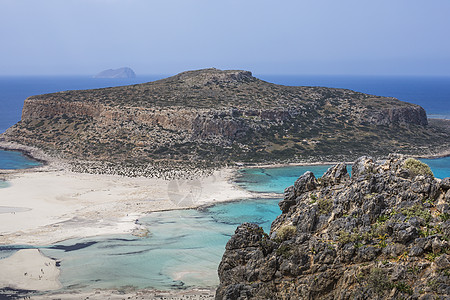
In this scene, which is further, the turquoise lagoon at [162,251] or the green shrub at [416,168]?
the turquoise lagoon at [162,251]

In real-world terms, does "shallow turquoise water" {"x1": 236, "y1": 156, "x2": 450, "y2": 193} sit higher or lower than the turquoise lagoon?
higher

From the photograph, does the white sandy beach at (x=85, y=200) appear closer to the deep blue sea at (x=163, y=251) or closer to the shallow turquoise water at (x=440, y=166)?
the deep blue sea at (x=163, y=251)

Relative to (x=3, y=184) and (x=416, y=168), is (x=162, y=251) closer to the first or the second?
Answer: (x=416, y=168)

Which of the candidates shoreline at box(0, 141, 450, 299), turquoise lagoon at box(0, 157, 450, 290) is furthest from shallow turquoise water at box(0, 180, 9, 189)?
turquoise lagoon at box(0, 157, 450, 290)

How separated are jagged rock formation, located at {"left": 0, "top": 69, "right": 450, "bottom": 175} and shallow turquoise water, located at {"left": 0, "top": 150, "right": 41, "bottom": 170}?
4081mm

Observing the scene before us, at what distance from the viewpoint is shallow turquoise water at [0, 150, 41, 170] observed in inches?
2478

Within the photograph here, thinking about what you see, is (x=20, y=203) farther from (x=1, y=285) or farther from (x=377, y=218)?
(x=377, y=218)

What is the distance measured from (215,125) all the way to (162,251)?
41830mm

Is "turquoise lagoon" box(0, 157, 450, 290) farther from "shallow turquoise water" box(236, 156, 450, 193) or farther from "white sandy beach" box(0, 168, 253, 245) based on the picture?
"shallow turquoise water" box(236, 156, 450, 193)

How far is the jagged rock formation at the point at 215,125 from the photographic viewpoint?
7038cm

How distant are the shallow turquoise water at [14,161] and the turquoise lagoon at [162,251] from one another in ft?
94.8

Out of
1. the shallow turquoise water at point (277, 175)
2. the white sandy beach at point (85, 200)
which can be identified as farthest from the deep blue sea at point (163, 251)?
the shallow turquoise water at point (277, 175)

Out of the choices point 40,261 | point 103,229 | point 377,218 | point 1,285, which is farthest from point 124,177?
point 377,218

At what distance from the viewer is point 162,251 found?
1328 inches
